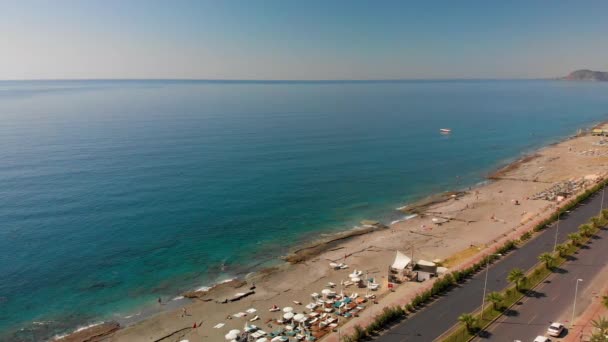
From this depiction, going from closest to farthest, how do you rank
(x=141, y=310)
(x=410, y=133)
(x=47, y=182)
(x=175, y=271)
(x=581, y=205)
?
(x=141, y=310), (x=175, y=271), (x=581, y=205), (x=47, y=182), (x=410, y=133)

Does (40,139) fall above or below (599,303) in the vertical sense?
above

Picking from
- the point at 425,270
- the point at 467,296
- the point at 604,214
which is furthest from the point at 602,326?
the point at 604,214

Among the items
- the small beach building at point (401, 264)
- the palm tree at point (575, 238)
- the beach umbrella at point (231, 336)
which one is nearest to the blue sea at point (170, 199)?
the beach umbrella at point (231, 336)

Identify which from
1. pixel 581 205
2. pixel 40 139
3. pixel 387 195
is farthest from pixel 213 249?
pixel 40 139

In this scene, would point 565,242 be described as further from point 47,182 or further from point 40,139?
point 40,139

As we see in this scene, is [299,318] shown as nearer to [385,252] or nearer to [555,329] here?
[385,252]

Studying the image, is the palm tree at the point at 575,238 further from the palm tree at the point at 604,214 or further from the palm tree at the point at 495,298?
the palm tree at the point at 495,298
